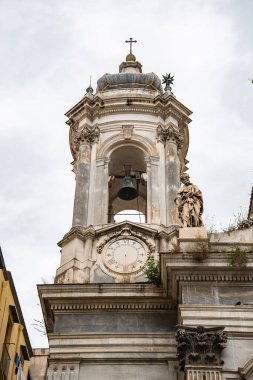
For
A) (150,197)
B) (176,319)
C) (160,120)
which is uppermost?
(160,120)

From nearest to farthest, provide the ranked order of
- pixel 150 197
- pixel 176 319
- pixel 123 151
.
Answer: pixel 176 319 < pixel 150 197 < pixel 123 151

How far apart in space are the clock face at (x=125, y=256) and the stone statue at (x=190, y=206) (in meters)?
1.82

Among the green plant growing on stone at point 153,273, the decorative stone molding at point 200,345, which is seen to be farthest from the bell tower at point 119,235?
the decorative stone molding at point 200,345

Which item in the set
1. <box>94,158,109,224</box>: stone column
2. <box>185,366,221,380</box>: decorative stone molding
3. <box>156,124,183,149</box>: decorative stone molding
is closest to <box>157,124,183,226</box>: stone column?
<box>156,124,183,149</box>: decorative stone molding

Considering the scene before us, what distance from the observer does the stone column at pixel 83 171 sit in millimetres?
18772

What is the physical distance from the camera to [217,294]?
47.9ft

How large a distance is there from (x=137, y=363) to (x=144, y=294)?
149 cm

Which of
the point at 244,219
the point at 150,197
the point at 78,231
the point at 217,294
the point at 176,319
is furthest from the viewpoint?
the point at 150,197

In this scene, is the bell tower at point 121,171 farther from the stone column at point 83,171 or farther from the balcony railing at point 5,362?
the balcony railing at point 5,362

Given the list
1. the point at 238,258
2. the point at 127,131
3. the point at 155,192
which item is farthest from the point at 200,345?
the point at 127,131

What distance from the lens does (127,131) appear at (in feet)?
68.0

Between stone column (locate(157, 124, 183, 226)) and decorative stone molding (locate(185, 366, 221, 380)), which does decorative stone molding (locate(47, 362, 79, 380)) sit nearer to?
decorative stone molding (locate(185, 366, 221, 380))

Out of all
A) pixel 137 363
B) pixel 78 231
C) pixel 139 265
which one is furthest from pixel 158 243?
pixel 137 363

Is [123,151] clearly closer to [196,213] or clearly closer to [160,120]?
[160,120]
